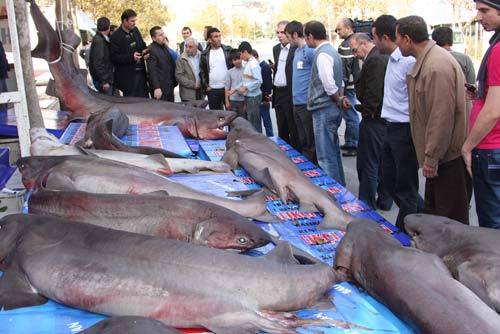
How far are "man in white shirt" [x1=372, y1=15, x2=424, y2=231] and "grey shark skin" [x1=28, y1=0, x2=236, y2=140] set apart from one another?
2320 mm

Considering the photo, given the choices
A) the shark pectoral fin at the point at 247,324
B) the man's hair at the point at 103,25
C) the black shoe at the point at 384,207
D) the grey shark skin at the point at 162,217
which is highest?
the man's hair at the point at 103,25

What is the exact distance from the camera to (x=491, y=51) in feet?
14.1

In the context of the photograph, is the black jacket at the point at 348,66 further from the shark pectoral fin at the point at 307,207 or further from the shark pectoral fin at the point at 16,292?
the shark pectoral fin at the point at 16,292

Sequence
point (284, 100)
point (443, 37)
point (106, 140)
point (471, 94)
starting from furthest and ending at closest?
1. point (284, 100)
2. point (443, 37)
3. point (106, 140)
4. point (471, 94)

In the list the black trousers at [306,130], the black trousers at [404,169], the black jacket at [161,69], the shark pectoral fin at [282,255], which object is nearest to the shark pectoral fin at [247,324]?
the shark pectoral fin at [282,255]

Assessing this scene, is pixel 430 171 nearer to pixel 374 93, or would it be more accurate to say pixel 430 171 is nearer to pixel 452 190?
pixel 452 190

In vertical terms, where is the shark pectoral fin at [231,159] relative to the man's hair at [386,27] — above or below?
below

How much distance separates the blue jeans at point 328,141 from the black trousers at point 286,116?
6.08ft

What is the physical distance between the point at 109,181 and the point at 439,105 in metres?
2.94

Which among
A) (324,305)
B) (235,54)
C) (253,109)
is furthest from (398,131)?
(235,54)

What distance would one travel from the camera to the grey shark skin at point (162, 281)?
273cm

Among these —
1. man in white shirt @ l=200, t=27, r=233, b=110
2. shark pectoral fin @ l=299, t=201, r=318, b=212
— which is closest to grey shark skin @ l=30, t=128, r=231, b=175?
shark pectoral fin @ l=299, t=201, r=318, b=212

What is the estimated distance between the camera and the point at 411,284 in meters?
2.75

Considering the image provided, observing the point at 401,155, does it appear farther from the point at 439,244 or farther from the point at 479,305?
the point at 479,305
